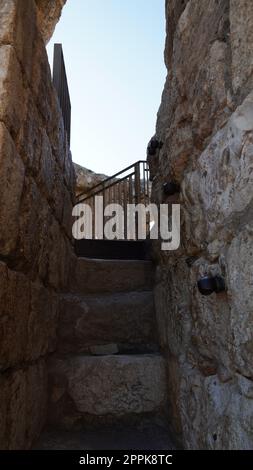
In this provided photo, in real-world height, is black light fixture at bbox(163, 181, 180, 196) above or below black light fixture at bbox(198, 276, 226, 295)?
above

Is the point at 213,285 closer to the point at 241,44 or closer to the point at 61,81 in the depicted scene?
the point at 241,44

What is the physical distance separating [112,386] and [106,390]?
4cm

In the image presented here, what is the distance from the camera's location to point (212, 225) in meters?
1.29

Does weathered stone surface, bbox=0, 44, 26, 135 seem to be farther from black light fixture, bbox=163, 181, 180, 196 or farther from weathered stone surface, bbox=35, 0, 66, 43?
weathered stone surface, bbox=35, 0, 66, 43

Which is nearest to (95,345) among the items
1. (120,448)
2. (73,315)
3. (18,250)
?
(73,315)

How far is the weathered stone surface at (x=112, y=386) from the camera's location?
1.94m

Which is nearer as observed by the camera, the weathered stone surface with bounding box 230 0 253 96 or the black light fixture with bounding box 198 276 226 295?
the weathered stone surface with bounding box 230 0 253 96

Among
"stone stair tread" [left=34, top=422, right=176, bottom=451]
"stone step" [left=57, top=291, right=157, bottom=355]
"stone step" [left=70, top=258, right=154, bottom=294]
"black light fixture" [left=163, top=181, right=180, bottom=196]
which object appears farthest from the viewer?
"stone step" [left=70, top=258, right=154, bottom=294]

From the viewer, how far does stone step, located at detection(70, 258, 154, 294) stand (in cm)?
277

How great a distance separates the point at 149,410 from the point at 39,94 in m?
1.79

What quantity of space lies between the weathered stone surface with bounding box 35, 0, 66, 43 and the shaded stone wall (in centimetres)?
181

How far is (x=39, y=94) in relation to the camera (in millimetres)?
1811

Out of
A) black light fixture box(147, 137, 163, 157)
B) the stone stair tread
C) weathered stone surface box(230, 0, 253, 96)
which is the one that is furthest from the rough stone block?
black light fixture box(147, 137, 163, 157)

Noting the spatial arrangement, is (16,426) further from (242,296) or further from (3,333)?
(242,296)
